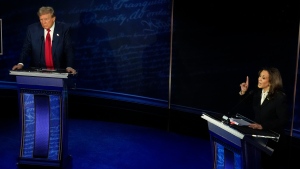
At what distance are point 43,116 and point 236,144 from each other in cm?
186

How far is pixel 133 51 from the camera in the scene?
6.28 metres

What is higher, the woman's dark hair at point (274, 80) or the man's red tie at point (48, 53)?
the man's red tie at point (48, 53)

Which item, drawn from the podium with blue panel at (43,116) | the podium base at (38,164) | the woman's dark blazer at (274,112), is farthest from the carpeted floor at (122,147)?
the woman's dark blazer at (274,112)

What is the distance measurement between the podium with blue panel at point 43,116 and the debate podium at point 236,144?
141 cm

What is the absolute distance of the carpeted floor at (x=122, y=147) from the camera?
14.4 ft

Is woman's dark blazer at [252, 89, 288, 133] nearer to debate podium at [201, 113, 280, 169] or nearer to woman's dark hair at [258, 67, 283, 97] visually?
woman's dark hair at [258, 67, 283, 97]

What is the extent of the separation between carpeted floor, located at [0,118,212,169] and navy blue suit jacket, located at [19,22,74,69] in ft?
3.50

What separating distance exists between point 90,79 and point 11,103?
126 centimetres

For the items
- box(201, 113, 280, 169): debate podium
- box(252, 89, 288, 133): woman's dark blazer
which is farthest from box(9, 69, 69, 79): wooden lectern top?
box(252, 89, 288, 133): woman's dark blazer

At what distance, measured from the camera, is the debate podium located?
8.99 ft

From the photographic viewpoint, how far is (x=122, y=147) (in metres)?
4.97

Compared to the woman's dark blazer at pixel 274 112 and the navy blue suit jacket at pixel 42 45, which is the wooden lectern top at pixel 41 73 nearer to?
the navy blue suit jacket at pixel 42 45

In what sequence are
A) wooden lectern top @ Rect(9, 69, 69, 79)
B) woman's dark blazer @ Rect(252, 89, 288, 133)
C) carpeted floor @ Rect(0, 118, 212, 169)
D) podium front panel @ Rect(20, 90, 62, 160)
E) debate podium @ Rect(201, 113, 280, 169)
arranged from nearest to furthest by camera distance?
debate podium @ Rect(201, 113, 280, 169)
woman's dark blazer @ Rect(252, 89, 288, 133)
wooden lectern top @ Rect(9, 69, 69, 79)
podium front panel @ Rect(20, 90, 62, 160)
carpeted floor @ Rect(0, 118, 212, 169)

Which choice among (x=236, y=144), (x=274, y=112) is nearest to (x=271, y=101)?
(x=274, y=112)
